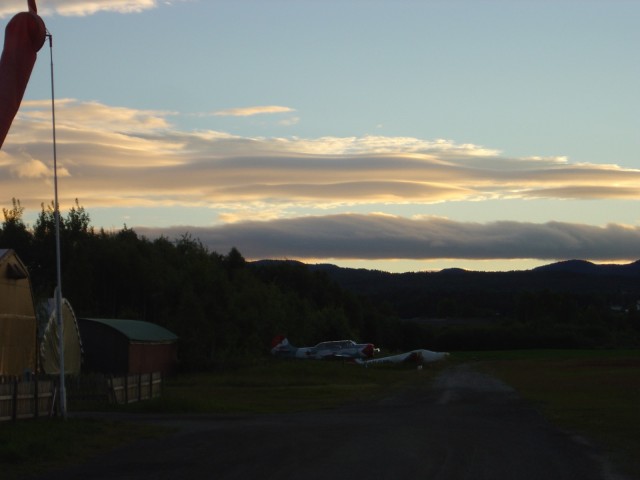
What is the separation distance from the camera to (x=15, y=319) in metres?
36.7

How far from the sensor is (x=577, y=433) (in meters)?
21.6

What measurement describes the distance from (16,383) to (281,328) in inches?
2277

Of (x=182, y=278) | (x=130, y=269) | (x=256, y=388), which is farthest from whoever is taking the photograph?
(x=130, y=269)

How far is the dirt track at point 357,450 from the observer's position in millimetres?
14781

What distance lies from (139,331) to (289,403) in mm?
18415

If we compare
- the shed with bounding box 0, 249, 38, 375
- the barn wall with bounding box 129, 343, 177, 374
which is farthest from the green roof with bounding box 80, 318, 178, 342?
the shed with bounding box 0, 249, 38, 375

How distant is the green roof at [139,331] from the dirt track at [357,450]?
21.4 metres

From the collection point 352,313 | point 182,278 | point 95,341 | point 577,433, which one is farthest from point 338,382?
point 352,313

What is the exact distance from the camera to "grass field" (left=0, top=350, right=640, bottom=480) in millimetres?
17500

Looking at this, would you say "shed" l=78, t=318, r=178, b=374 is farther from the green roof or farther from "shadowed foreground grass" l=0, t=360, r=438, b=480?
"shadowed foreground grass" l=0, t=360, r=438, b=480

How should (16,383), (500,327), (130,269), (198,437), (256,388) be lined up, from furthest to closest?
(500,327)
(130,269)
(256,388)
(16,383)
(198,437)

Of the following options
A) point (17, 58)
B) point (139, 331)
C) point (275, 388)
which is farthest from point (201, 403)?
point (139, 331)

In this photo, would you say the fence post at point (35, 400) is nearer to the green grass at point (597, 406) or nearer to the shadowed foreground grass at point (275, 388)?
the shadowed foreground grass at point (275, 388)

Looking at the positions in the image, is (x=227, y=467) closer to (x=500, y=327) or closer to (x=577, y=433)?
(x=577, y=433)
